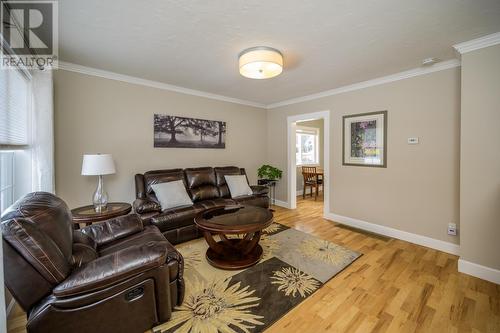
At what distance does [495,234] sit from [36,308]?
12.6 feet

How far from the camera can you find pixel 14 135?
6.26ft

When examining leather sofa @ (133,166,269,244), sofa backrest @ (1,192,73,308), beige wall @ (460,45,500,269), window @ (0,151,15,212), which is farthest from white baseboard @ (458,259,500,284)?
window @ (0,151,15,212)

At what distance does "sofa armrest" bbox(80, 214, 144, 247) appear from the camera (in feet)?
6.47

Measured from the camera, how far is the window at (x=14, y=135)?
176 cm

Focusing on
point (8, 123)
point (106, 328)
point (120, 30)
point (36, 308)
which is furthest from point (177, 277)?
point (120, 30)

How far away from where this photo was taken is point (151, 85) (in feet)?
11.6

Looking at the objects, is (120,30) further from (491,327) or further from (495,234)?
(495,234)

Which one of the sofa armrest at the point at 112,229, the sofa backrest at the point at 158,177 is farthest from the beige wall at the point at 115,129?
the sofa armrest at the point at 112,229

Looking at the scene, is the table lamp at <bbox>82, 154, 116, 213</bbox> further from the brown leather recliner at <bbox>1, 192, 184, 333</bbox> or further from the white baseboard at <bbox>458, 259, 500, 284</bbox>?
the white baseboard at <bbox>458, 259, 500, 284</bbox>

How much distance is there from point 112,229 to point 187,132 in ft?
7.55

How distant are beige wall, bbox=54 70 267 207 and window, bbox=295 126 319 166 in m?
2.88

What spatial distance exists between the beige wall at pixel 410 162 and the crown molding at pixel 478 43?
0.48m

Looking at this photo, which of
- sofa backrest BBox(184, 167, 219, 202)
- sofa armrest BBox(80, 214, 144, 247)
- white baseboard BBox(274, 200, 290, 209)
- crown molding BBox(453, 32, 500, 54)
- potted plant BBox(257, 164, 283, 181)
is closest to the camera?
sofa armrest BBox(80, 214, 144, 247)

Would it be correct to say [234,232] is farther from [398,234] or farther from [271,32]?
[398,234]
